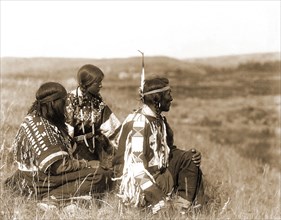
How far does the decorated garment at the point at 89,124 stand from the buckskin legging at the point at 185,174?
0.93 metres

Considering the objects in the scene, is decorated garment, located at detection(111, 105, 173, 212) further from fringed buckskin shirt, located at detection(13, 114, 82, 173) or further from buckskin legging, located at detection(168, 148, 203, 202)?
fringed buckskin shirt, located at detection(13, 114, 82, 173)

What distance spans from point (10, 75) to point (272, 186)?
640 centimetres

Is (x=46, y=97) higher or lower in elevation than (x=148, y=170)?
higher

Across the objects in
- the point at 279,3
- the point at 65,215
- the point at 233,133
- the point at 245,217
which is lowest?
the point at 233,133

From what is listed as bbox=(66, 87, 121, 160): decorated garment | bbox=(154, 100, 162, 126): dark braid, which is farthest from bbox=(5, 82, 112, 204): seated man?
bbox=(66, 87, 121, 160): decorated garment

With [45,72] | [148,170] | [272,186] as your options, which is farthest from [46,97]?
[45,72]

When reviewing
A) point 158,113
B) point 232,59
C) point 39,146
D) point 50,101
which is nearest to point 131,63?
point 232,59

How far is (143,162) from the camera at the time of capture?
4.82 m

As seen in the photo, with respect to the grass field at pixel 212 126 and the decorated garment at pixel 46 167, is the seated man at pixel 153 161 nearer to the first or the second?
the grass field at pixel 212 126

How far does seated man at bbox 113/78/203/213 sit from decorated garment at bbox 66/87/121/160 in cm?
73

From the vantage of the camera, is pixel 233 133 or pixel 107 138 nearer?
pixel 107 138

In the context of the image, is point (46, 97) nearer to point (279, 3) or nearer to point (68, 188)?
Result: point (68, 188)

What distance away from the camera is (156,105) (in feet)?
16.6

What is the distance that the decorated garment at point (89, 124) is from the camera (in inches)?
226
